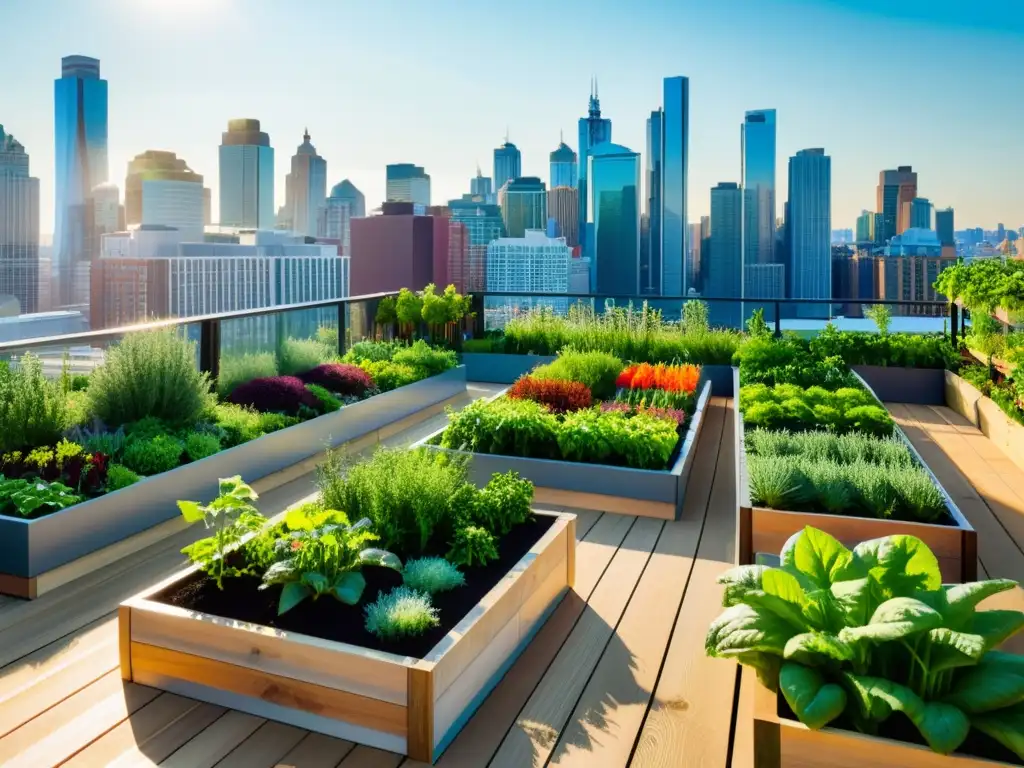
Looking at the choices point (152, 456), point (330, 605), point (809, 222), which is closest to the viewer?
point (330, 605)

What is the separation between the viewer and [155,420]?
490 centimetres

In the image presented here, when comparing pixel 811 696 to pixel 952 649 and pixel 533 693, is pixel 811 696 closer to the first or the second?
pixel 952 649

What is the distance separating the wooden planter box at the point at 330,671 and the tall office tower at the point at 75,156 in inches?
1585

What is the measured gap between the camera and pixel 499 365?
9516 millimetres

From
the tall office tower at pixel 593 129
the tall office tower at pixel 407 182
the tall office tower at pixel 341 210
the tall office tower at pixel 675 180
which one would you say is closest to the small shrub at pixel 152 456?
the tall office tower at pixel 675 180

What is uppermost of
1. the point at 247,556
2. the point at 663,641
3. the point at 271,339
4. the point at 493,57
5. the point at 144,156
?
the point at 144,156

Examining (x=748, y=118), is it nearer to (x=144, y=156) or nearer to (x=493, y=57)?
(x=493, y=57)

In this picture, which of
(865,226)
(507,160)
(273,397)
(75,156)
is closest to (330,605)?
(273,397)

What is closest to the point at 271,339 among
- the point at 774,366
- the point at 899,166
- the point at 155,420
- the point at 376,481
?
the point at 155,420

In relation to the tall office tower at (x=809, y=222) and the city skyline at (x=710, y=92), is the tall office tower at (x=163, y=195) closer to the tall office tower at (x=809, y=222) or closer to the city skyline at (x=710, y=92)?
the city skyline at (x=710, y=92)

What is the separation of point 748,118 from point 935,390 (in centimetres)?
2759

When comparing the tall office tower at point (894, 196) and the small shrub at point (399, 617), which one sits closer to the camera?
the small shrub at point (399, 617)

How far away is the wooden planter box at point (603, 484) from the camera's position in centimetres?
460

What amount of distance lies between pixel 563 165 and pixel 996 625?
62212mm
